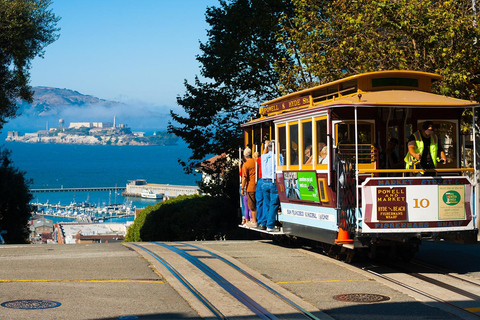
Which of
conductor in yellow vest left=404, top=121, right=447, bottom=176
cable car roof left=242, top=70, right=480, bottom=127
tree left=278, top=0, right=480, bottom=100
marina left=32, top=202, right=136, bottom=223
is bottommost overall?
marina left=32, top=202, right=136, bottom=223

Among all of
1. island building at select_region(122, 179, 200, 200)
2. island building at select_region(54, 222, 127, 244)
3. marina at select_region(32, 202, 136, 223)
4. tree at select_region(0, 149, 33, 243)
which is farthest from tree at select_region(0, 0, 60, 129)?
island building at select_region(122, 179, 200, 200)

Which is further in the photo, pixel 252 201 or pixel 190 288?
pixel 252 201

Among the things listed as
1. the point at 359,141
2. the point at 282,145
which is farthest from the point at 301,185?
the point at 359,141

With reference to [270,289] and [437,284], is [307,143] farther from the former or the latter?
[270,289]

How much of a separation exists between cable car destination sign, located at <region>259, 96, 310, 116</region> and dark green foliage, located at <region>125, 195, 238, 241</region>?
14.5 metres

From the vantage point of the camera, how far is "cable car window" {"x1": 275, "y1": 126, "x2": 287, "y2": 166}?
15.0m

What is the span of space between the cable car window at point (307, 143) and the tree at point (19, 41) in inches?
691

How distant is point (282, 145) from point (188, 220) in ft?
65.4

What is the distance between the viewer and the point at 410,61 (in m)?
18.4

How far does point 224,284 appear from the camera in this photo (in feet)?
35.1

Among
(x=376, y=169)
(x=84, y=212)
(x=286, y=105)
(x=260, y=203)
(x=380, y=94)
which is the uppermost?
(x=286, y=105)

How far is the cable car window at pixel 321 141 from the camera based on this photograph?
12930 millimetres

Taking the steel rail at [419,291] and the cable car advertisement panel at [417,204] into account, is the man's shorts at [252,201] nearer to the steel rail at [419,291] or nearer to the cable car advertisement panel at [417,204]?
the steel rail at [419,291]

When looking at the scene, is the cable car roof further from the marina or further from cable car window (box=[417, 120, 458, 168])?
the marina
